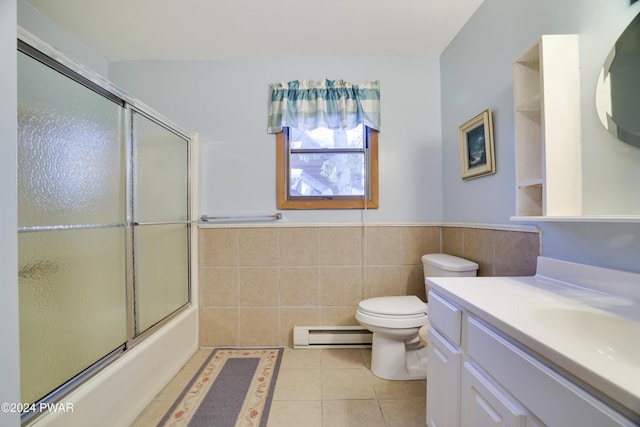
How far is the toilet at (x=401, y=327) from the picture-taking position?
1.47 meters

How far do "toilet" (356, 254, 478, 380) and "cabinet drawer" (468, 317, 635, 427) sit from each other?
74 centimetres

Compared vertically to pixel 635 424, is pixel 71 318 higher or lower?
lower

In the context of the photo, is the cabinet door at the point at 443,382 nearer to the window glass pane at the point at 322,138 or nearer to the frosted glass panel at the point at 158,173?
the window glass pane at the point at 322,138

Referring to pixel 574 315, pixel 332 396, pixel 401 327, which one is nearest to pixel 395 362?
pixel 401 327

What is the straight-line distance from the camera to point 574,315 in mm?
742

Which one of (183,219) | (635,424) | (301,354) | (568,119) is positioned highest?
(568,119)


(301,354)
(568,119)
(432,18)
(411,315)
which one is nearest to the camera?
(568,119)

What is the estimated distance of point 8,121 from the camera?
624 millimetres

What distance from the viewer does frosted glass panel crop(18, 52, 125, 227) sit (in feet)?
3.12

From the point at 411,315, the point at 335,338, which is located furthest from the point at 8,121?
the point at 335,338

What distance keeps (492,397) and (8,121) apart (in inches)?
57.1

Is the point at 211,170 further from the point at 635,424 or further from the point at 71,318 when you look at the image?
the point at 635,424

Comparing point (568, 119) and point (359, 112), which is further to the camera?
point (359, 112)

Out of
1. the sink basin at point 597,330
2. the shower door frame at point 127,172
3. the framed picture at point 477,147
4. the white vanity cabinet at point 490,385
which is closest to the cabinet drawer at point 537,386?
the white vanity cabinet at point 490,385
